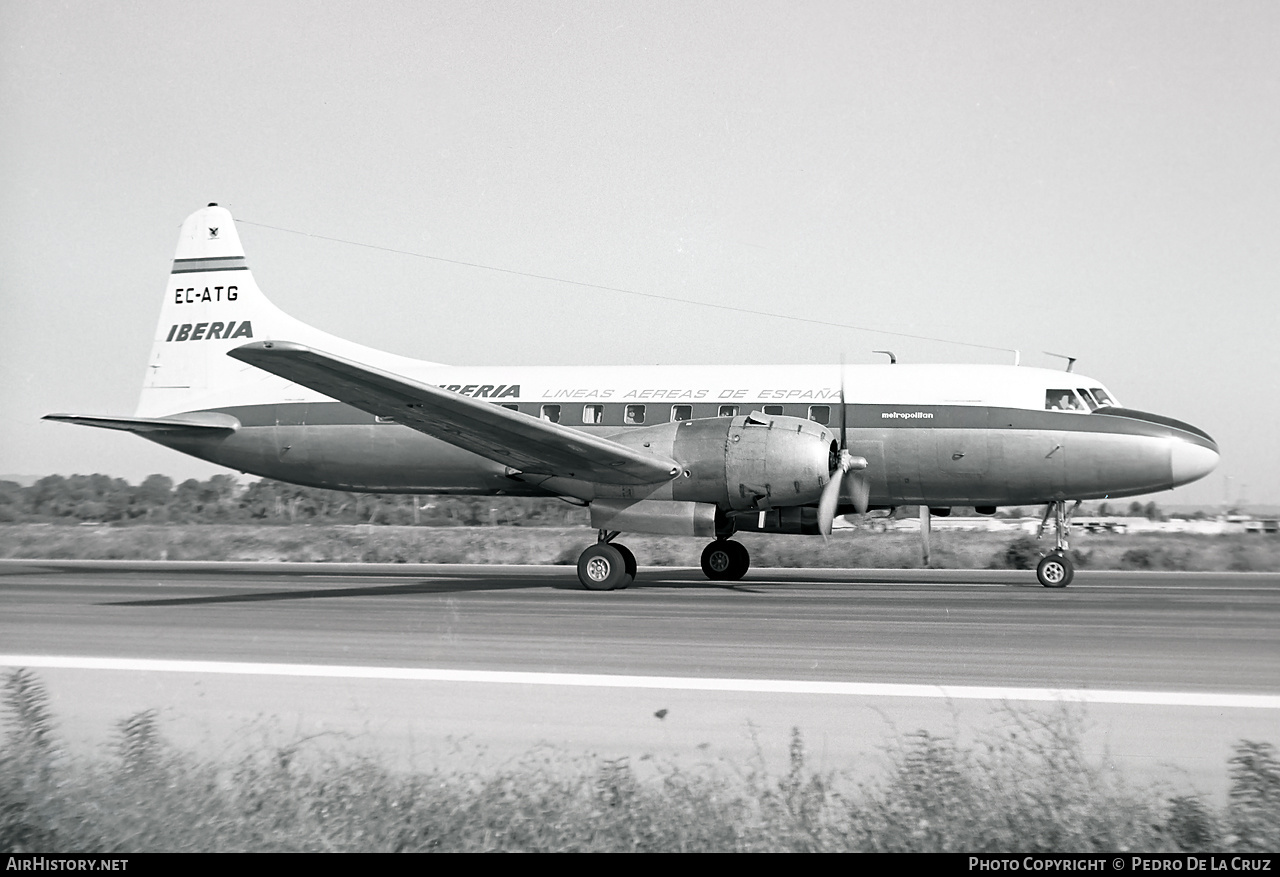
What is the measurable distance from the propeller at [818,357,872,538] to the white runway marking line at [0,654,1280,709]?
758cm

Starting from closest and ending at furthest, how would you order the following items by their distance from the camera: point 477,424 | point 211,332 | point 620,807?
point 620,807 < point 477,424 < point 211,332

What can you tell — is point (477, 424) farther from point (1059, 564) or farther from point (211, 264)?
point (211, 264)

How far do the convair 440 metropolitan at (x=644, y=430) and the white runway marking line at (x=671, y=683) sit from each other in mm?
4739

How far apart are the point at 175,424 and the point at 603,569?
9441 mm

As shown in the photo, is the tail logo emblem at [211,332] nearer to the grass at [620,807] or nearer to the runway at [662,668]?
the runway at [662,668]

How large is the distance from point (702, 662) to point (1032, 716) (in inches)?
117

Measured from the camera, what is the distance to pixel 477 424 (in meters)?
14.9

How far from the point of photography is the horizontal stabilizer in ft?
61.9

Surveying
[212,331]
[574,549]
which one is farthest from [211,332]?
[574,549]

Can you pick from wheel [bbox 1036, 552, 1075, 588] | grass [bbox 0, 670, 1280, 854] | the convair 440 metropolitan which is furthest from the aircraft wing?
grass [bbox 0, 670, 1280, 854]

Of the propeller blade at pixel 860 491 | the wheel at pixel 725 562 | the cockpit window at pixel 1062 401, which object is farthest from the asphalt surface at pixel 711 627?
the cockpit window at pixel 1062 401

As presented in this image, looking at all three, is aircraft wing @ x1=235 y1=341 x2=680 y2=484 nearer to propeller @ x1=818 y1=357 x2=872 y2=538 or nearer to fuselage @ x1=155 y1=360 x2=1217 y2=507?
fuselage @ x1=155 y1=360 x2=1217 y2=507

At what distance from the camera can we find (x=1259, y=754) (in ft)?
17.2
